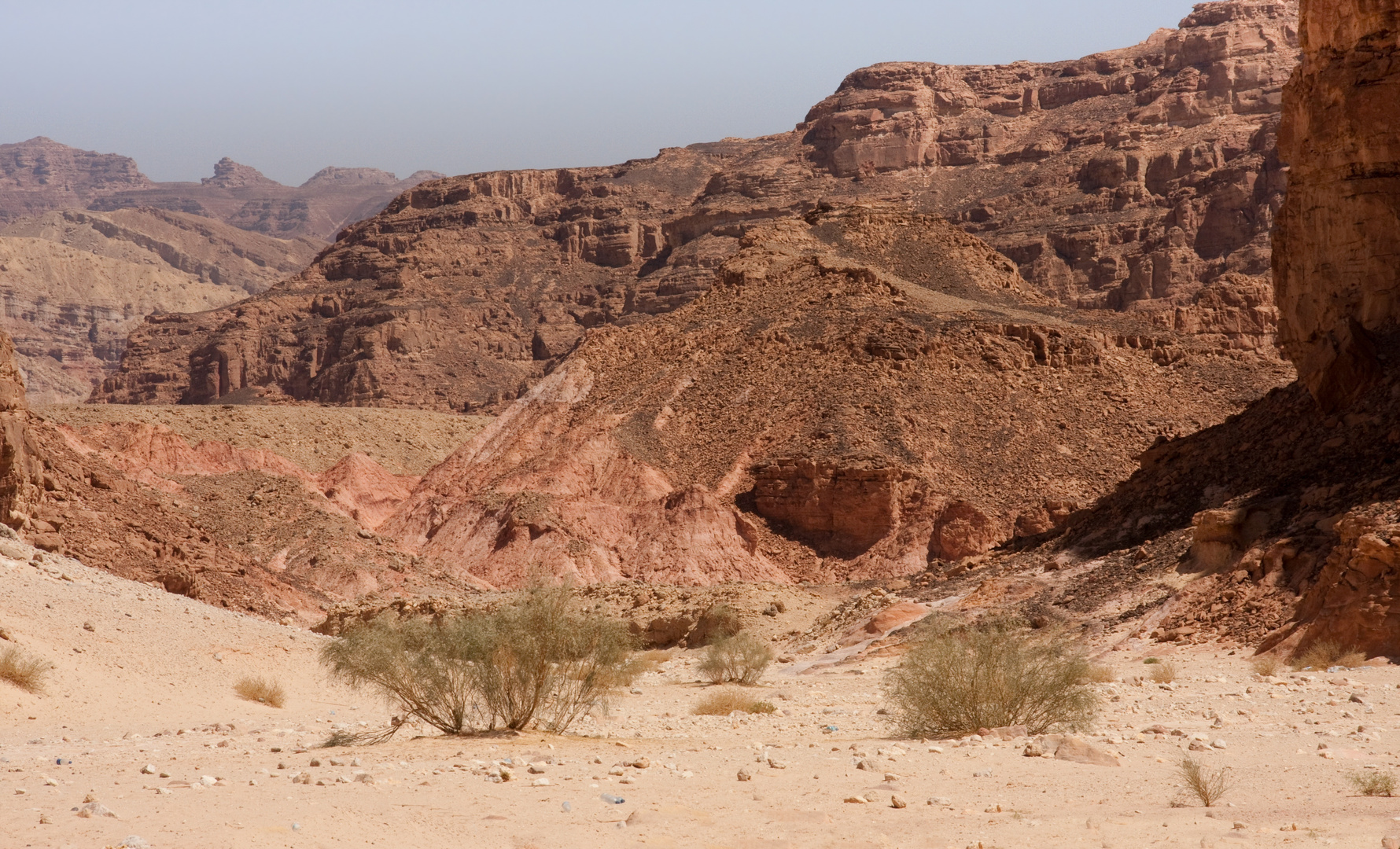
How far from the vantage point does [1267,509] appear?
21016 millimetres

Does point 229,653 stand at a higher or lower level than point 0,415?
lower

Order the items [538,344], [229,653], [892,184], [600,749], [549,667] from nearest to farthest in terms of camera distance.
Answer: [600,749]
[549,667]
[229,653]
[538,344]
[892,184]

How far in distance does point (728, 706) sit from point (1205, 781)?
8.52 meters

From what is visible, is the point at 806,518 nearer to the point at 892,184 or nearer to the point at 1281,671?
Result: the point at 1281,671

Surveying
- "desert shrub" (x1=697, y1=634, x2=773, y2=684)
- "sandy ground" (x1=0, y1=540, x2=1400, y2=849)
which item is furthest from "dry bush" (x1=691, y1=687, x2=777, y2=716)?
"desert shrub" (x1=697, y1=634, x2=773, y2=684)

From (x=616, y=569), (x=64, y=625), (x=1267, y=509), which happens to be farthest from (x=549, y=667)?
(x=616, y=569)

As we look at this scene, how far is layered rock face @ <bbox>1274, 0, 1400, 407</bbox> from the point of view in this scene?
2314 centimetres

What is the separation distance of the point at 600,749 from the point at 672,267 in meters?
105

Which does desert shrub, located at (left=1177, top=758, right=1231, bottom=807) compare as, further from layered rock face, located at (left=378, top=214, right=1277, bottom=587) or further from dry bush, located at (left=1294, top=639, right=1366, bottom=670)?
layered rock face, located at (left=378, top=214, right=1277, bottom=587)

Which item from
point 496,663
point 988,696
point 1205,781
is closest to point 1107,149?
point 988,696

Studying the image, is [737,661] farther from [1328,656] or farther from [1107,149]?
[1107,149]

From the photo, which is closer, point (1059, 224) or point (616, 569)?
point (616, 569)

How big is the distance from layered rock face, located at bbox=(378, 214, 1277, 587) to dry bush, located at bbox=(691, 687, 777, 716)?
61.8ft

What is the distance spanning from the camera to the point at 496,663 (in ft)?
49.2
